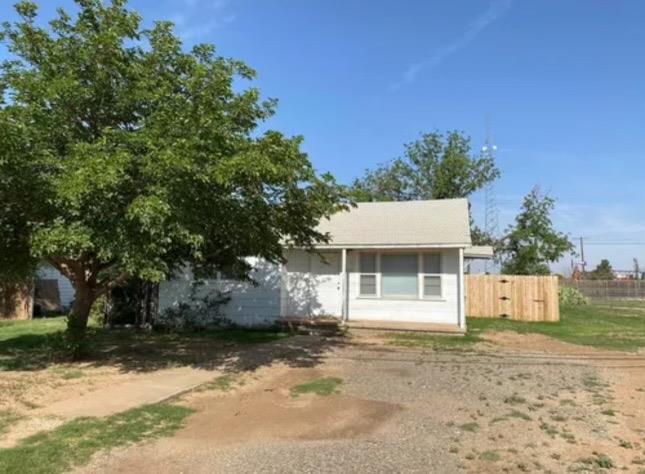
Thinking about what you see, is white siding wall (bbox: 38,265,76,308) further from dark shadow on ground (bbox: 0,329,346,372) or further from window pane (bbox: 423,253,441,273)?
window pane (bbox: 423,253,441,273)

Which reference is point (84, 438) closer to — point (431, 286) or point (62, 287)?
point (431, 286)

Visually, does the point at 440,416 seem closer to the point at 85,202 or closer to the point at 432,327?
the point at 85,202

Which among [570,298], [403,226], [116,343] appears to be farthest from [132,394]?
→ [570,298]

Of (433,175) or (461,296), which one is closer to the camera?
(461,296)

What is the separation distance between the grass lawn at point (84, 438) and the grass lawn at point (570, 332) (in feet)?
27.4

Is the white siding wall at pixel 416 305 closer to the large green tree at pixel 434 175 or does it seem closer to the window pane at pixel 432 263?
the window pane at pixel 432 263

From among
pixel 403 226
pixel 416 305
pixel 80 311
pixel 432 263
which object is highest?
pixel 403 226

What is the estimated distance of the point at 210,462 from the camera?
5.52 meters

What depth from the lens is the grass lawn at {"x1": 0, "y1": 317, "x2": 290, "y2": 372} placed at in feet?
37.1

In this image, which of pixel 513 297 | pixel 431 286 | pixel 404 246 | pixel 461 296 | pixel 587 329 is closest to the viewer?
pixel 461 296

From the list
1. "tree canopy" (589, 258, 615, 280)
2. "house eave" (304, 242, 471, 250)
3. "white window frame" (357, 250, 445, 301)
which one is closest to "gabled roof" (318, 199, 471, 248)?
"house eave" (304, 242, 471, 250)

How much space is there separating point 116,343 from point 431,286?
934cm

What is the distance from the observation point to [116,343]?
14398mm

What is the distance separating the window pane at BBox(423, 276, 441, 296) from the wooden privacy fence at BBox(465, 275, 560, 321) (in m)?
4.78
